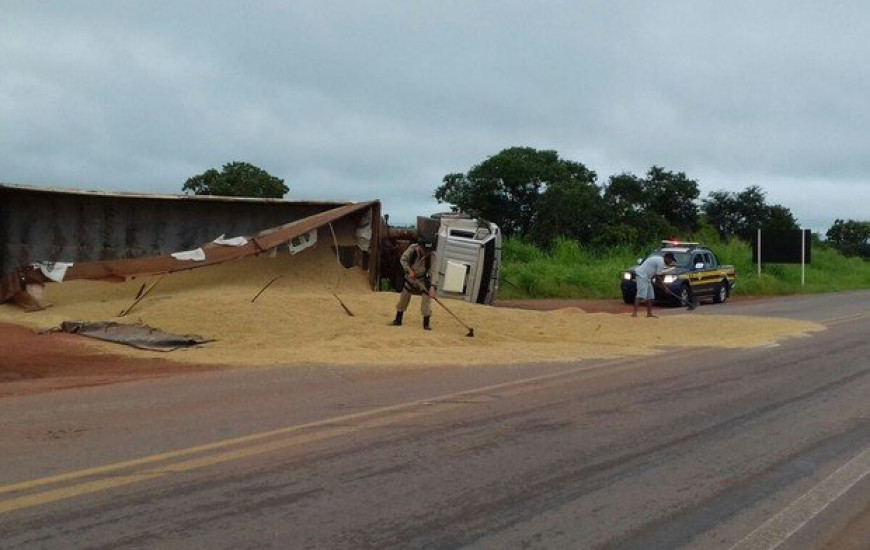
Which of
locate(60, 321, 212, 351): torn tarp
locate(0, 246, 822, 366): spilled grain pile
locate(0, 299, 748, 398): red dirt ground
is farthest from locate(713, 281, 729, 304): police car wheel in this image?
locate(0, 299, 748, 398): red dirt ground

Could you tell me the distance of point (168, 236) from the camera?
17.7 meters

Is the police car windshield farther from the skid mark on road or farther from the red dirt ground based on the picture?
the red dirt ground

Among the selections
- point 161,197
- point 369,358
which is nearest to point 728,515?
point 369,358

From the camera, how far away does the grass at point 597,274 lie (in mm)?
31000

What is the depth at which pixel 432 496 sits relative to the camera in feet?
18.9

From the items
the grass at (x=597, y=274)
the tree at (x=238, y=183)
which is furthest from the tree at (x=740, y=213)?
the tree at (x=238, y=183)

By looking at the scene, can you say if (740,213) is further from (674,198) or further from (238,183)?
(238,183)

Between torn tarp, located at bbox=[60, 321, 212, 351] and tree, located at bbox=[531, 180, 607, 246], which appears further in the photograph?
tree, located at bbox=[531, 180, 607, 246]

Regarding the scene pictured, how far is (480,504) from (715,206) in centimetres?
6291

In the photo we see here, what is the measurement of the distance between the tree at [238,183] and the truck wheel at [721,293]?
28108 millimetres

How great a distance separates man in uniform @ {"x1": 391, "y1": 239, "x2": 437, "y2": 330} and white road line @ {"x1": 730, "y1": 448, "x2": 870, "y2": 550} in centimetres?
838

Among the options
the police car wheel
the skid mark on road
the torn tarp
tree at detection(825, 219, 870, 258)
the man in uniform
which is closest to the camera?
the skid mark on road

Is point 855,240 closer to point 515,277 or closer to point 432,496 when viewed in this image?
point 515,277

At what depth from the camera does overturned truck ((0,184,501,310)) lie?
51.9 ft
